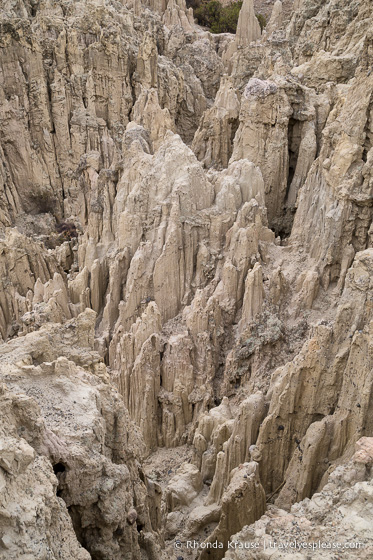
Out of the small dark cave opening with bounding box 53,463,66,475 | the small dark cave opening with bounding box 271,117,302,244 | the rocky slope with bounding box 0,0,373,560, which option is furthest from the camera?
the small dark cave opening with bounding box 271,117,302,244

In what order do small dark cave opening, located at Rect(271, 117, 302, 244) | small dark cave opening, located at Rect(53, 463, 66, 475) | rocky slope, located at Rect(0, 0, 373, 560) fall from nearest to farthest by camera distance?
small dark cave opening, located at Rect(53, 463, 66, 475) < rocky slope, located at Rect(0, 0, 373, 560) < small dark cave opening, located at Rect(271, 117, 302, 244)

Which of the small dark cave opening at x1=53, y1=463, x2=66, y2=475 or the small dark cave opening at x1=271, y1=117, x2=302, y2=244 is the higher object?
the small dark cave opening at x1=271, y1=117, x2=302, y2=244

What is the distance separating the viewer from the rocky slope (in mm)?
6598

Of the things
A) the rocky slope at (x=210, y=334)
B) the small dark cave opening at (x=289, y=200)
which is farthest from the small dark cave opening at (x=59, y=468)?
the small dark cave opening at (x=289, y=200)

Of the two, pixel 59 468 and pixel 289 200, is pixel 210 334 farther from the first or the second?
pixel 59 468

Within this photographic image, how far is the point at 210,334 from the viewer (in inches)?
571

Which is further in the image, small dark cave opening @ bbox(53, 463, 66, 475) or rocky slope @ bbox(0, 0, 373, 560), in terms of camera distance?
rocky slope @ bbox(0, 0, 373, 560)

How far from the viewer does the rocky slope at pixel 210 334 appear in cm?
660

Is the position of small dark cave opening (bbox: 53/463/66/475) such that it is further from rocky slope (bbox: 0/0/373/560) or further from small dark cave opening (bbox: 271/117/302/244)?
small dark cave opening (bbox: 271/117/302/244)

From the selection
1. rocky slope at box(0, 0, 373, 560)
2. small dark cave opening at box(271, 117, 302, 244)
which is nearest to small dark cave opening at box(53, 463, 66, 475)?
rocky slope at box(0, 0, 373, 560)

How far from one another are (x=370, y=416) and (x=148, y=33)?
91.2 ft

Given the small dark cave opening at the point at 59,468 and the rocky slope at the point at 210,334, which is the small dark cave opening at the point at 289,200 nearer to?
the rocky slope at the point at 210,334

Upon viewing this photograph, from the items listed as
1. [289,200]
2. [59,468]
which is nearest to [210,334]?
[289,200]

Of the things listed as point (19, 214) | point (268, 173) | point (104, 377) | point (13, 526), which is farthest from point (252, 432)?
point (19, 214)
